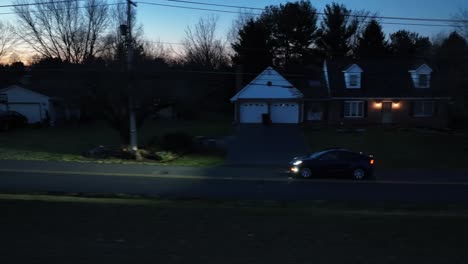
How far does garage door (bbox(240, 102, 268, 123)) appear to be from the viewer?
148ft

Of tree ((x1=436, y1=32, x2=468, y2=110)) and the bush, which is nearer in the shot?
tree ((x1=436, y1=32, x2=468, y2=110))

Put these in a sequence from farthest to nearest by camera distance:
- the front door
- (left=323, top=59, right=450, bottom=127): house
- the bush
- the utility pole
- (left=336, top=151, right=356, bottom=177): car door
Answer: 1. the front door
2. (left=323, top=59, right=450, bottom=127): house
3. the bush
4. the utility pole
5. (left=336, top=151, right=356, bottom=177): car door

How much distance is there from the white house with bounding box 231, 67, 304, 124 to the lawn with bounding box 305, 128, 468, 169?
4333 mm

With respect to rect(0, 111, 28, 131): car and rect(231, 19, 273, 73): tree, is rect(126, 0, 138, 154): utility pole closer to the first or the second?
rect(0, 111, 28, 131): car

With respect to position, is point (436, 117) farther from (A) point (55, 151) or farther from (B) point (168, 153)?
(A) point (55, 151)

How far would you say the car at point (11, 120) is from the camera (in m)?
40.9

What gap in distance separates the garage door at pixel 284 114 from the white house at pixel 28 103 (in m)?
22.6

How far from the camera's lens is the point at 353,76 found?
45312mm

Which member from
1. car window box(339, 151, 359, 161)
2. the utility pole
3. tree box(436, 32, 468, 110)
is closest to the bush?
the utility pole

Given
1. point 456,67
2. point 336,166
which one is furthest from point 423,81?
point 336,166

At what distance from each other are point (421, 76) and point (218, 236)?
1683 inches

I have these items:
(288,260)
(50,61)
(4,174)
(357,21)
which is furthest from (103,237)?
(357,21)

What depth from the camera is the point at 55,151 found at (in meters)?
29.1

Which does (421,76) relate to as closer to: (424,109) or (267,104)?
(424,109)
